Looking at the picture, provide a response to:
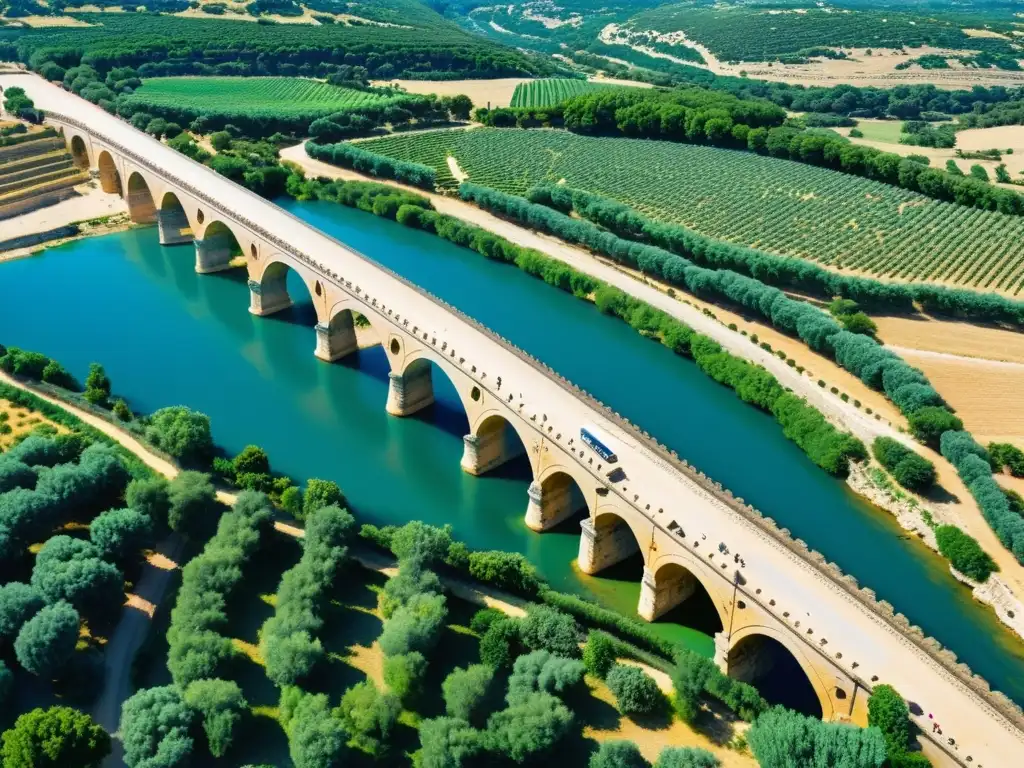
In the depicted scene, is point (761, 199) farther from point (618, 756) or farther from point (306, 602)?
point (618, 756)

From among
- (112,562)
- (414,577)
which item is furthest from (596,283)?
(112,562)

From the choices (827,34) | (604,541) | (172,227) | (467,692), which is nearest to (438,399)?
(604,541)

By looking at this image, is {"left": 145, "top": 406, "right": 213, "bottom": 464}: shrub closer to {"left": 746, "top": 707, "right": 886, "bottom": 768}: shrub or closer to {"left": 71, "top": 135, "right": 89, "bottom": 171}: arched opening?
{"left": 746, "top": 707, "right": 886, "bottom": 768}: shrub

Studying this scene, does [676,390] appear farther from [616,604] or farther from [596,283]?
Result: [616,604]

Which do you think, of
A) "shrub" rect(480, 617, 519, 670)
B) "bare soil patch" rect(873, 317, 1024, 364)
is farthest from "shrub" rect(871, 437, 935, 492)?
"shrub" rect(480, 617, 519, 670)

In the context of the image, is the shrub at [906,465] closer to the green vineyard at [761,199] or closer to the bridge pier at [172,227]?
the green vineyard at [761,199]

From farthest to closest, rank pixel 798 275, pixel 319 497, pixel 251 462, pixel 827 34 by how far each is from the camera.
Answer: pixel 827 34 < pixel 798 275 < pixel 251 462 < pixel 319 497
